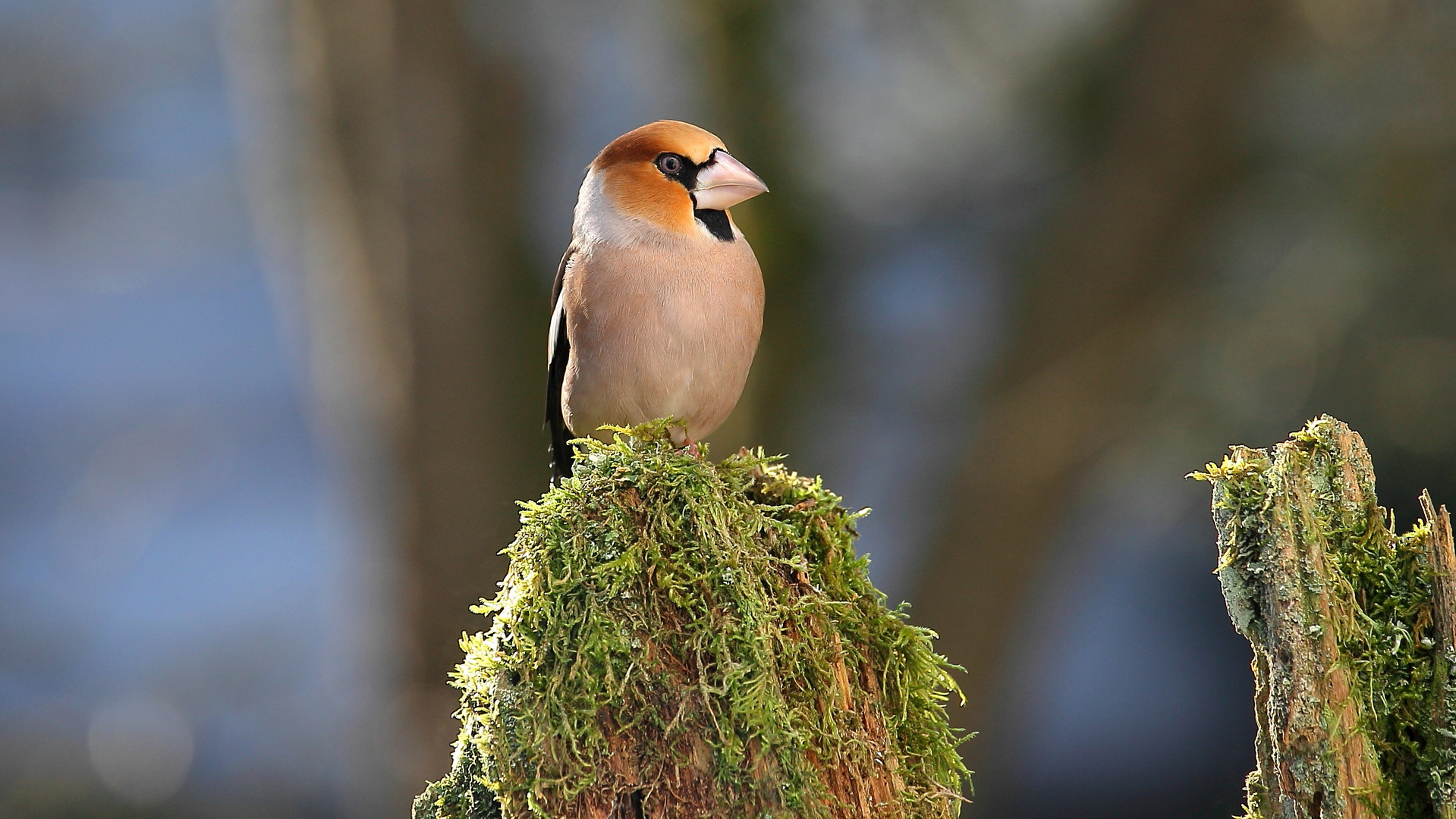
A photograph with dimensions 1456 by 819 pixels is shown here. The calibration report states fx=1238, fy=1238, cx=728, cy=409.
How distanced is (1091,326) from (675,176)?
2960 mm

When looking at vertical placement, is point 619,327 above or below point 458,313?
below

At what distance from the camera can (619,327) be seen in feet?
9.53

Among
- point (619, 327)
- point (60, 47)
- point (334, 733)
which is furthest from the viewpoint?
point (334, 733)

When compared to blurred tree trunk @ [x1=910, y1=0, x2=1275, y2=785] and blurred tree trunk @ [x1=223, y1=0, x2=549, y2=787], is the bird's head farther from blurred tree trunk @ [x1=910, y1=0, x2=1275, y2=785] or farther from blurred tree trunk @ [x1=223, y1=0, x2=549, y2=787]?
blurred tree trunk @ [x1=910, y1=0, x2=1275, y2=785]

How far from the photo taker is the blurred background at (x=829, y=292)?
17.0ft

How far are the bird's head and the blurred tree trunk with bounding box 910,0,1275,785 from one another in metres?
2.82

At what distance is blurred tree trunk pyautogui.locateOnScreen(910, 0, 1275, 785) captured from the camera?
17.0ft

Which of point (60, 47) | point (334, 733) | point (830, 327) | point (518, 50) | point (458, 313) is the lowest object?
point (334, 733)

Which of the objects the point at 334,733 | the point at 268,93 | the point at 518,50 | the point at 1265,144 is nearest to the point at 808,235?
the point at 518,50

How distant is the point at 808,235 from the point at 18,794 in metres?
5.88

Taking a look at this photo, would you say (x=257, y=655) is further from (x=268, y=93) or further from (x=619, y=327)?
(x=619, y=327)

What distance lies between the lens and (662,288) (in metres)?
2.89

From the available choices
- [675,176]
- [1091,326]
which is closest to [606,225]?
[675,176]

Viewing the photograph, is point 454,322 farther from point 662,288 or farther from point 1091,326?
point 1091,326
